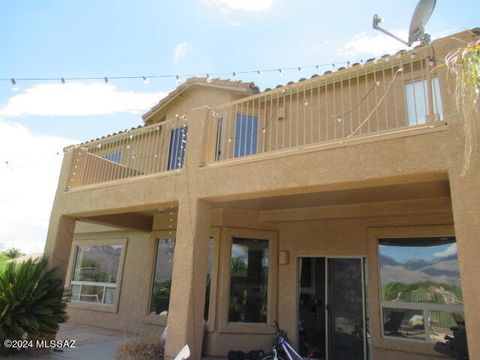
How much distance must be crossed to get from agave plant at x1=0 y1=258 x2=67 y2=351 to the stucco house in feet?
2.43

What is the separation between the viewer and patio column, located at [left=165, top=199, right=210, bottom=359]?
610 centimetres

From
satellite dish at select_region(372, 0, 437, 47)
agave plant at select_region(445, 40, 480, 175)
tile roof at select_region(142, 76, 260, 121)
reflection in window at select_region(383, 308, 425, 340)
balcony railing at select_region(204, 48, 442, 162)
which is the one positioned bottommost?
reflection in window at select_region(383, 308, 425, 340)

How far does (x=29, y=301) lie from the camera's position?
749 centimetres

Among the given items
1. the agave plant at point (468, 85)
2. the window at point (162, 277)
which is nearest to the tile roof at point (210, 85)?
the window at point (162, 277)

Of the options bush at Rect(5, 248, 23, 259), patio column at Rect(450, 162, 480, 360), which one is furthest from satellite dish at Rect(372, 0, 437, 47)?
bush at Rect(5, 248, 23, 259)

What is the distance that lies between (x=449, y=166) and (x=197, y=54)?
4943 mm

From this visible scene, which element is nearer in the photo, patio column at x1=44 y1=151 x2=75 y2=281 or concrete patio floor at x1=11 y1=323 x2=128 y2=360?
concrete patio floor at x1=11 y1=323 x2=128 y2=360

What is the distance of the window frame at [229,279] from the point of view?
8445 millimetres

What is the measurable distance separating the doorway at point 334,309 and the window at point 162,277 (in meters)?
3.55

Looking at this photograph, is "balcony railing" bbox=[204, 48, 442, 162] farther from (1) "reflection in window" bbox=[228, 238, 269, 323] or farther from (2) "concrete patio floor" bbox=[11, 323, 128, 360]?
(2) "concrete patio floor" bbox=[11, 323, 128, 360]

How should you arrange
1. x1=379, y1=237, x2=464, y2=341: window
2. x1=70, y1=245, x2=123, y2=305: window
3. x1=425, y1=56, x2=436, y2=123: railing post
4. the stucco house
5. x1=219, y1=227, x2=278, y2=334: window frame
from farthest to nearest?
x1=70, y1=245, x2=123, y2=305: window < x1=219, y1=227, x2=278, y2=334: window frame < x1=379, y1=237, x2=464, y2=341: window < the stucco house < x1=425, y1=56, x2=436, y2=123: railing post

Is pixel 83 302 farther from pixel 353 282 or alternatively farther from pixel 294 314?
pixel 353 282

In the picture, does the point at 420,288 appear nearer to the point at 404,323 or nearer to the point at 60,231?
the point at 404,323

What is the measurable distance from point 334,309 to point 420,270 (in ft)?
6.48
